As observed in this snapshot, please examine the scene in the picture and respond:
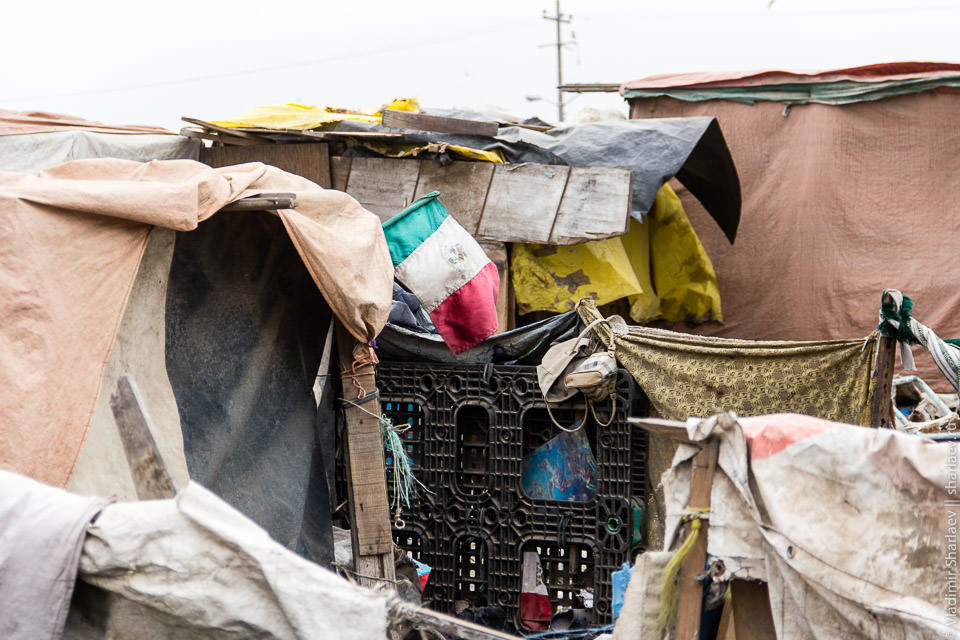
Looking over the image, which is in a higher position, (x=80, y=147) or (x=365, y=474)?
(x=80, y=147)

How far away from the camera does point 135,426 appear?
3.49m

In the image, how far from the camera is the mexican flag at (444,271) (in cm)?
504

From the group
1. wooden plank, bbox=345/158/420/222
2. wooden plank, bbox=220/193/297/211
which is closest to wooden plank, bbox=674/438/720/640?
wooden plank, bbox=220/193/297/211

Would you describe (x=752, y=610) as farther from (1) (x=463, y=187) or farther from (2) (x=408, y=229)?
(1) (x=463, y=187)

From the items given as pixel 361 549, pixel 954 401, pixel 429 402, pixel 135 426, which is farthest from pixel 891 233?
pixel 135 426

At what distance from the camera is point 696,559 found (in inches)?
98.9

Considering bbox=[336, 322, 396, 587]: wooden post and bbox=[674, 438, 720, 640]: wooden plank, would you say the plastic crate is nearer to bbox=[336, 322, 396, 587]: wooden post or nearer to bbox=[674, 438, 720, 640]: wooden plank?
bbox=[336, 322, 396, 587]: wooden post

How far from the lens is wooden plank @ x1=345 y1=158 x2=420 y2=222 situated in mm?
6855

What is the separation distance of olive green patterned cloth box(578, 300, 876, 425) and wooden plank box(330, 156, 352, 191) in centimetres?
267

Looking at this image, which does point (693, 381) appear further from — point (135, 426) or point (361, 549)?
point (135, 426)

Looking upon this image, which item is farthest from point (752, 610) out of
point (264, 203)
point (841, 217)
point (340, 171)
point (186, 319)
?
point (841, 217)

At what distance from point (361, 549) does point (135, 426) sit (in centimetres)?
137

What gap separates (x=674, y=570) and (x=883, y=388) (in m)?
2.99

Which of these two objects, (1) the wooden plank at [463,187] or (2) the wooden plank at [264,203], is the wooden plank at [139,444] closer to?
(2) the wooden plank at [264,203]
